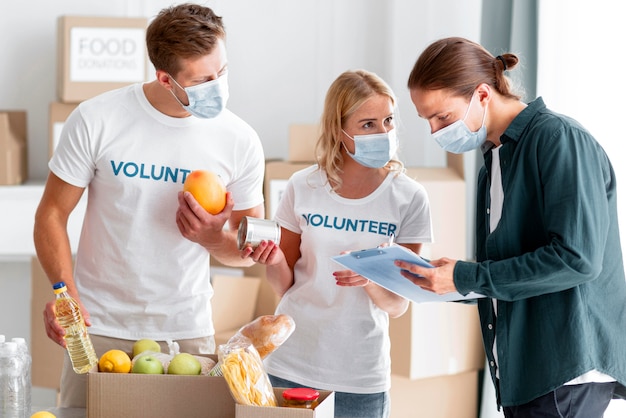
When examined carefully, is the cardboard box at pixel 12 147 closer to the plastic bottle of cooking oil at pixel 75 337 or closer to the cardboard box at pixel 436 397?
the cardboard box at pixel 436 397

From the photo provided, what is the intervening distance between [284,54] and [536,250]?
254 cm

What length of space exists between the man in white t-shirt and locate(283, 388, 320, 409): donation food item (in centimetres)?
55

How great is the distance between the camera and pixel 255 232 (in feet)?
5.94

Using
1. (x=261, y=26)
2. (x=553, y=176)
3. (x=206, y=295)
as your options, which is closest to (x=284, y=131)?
(x=261, y=26)

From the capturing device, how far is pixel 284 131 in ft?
12.8

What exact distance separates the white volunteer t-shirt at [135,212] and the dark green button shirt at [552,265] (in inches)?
27.1

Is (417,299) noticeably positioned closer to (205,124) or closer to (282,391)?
(282,391)

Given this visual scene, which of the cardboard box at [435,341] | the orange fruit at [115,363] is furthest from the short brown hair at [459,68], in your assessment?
the cardboard box at [435,341]

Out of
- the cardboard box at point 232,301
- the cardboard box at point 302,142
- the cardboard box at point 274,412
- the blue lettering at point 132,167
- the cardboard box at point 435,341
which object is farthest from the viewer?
the cardboard box at point 302,142

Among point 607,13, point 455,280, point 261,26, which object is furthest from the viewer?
point 261,26

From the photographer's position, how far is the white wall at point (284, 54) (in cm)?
374

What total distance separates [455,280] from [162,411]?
589 mm

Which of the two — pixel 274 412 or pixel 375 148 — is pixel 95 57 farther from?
pixel 274 412

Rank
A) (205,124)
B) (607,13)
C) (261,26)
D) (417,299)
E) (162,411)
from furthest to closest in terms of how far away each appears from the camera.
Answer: (261,26), (607,13), (205,124), (417,299), (162,411)
